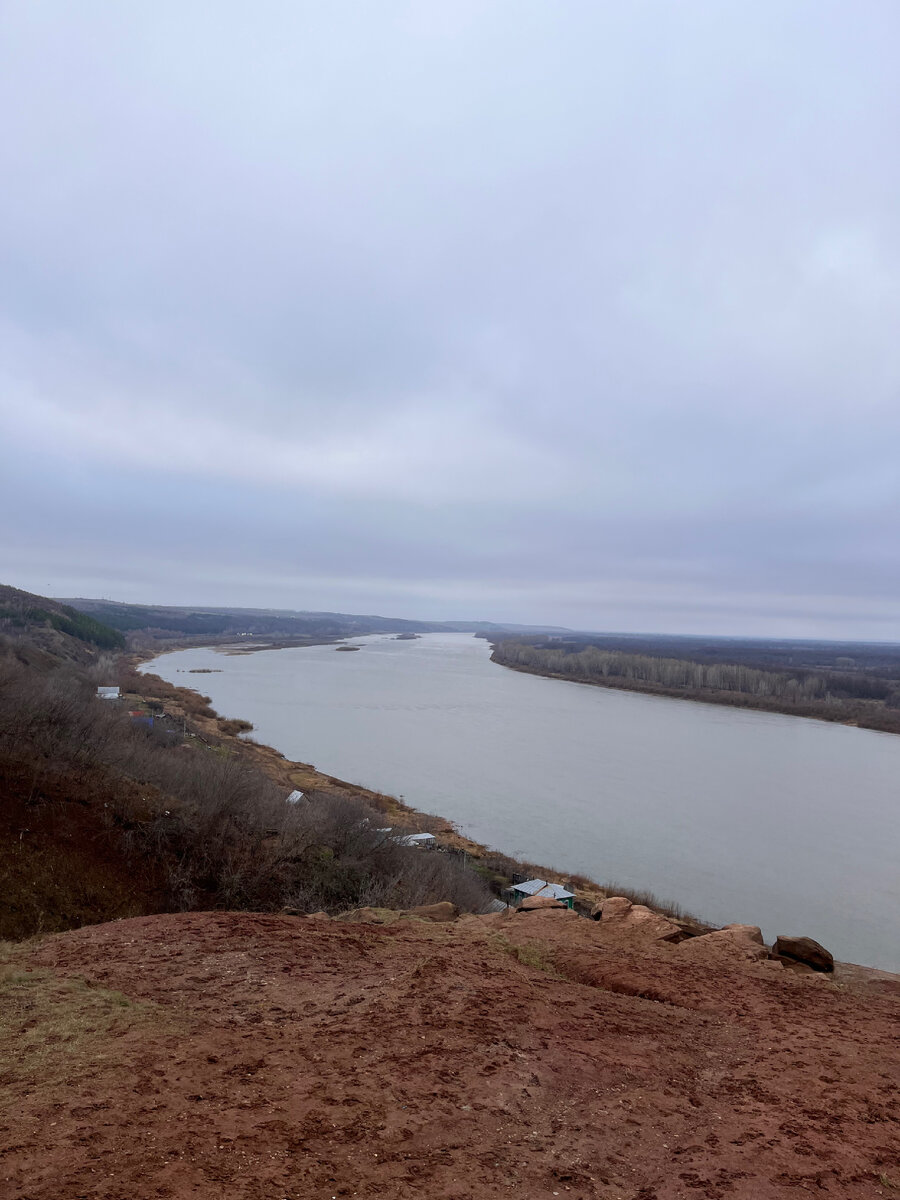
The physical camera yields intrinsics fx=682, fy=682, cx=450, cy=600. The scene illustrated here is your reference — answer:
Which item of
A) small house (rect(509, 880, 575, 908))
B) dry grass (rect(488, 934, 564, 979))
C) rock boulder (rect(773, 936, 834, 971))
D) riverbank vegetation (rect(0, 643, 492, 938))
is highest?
dry grass (rect(488, 934, 564, 979))

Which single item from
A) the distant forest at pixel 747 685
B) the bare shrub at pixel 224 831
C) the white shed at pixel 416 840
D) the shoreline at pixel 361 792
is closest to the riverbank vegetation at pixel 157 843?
the bare shrub at pixel 224 831

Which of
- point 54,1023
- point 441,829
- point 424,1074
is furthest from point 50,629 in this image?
point 424,1074

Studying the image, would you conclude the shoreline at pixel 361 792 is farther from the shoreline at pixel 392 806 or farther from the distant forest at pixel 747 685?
the distant forest at pixel 747 685

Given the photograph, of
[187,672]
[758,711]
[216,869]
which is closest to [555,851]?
[216,869]

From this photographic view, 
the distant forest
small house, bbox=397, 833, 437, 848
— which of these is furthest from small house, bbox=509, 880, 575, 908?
the distant forest

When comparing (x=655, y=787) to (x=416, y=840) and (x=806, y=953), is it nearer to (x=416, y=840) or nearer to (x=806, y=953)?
(x=416, y=840)

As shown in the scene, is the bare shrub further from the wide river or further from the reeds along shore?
the wide river
